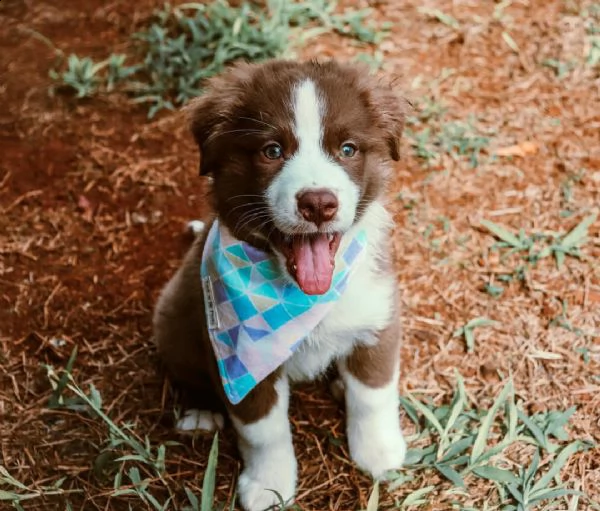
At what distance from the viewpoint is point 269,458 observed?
10.6 feet

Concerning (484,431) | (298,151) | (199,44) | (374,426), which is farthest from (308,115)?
(199,44)

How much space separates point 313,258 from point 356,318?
38cm

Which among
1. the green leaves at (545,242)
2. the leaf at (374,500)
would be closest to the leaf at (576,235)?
the green leaves at (545,242)

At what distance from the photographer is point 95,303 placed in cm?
409

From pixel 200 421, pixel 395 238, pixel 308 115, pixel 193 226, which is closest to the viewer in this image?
pixel 308 115

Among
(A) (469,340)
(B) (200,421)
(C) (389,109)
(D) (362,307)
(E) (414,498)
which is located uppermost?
(C) (389,109)

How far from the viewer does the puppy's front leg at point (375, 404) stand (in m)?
3.18

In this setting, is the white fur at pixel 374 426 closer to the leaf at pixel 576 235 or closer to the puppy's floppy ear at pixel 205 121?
the puppy's floppy ear at pixel 205 121

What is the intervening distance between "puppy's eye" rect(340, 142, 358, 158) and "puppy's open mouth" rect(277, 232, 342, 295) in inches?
10.8

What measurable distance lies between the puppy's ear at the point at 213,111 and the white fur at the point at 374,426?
41.9 inches

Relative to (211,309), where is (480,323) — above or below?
below

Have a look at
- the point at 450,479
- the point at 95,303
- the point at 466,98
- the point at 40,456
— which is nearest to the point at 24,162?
the point at 95,303

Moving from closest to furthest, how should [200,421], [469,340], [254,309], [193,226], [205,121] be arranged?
[205,121] < [254,309] < [200,421] < [469,340] < [193,226]

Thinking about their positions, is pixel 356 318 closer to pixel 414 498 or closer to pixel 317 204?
pixel 317 204
